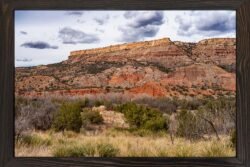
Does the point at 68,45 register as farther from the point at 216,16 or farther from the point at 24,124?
the point at 216,16

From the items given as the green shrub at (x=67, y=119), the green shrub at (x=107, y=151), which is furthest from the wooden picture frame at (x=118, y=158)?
the green shrub at (x=67, y=119)

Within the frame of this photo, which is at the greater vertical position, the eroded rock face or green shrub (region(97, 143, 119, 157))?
the eroded rock face

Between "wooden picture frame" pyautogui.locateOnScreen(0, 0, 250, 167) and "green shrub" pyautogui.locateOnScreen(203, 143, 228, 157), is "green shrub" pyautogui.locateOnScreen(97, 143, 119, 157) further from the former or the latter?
"green shrub" pyautogui.locateOnScreen(203, 143, 228, 157)

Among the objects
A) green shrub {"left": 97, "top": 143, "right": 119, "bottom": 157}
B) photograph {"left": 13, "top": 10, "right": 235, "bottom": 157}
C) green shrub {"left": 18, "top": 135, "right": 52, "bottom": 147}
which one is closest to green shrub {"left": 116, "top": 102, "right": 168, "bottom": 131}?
photograph {"left": 13, "top": 10, "right": 235, "bottom": 157}

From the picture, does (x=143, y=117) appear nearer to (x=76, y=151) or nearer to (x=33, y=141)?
(x=76, y=151)

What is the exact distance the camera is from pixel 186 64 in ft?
9.28

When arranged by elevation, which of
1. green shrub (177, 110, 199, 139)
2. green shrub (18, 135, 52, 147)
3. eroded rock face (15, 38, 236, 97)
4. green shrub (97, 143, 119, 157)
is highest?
eroded rock face (15, 38, 236, 97)

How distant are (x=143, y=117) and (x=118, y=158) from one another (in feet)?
0.67

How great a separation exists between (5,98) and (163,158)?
28.0 inches

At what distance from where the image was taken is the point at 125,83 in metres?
2.81

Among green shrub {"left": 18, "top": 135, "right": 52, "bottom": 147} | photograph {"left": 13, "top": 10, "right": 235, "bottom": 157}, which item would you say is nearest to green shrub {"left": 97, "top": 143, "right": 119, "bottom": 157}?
photograph {"left": 13, "top": 10, "right": 235, "bottom": 157}

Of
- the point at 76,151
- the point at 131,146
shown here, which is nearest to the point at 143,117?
the point at 131,146

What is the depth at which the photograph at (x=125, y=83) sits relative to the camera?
109 inches

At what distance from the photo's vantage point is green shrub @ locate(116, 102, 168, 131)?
110 inches
